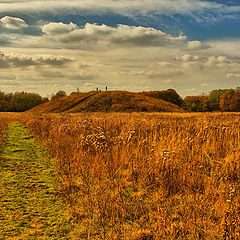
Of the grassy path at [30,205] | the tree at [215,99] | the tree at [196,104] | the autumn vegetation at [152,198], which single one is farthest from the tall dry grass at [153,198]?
A: the tree at [215,99]

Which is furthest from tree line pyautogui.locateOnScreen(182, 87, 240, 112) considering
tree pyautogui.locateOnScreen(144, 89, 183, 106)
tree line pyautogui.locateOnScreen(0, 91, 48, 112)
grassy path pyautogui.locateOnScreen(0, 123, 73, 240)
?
grassy path pyautogui.locateOnScreen(0, 123, 73, 240)

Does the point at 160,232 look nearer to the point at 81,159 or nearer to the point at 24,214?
the point at 24,214

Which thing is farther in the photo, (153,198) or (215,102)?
(215,102)

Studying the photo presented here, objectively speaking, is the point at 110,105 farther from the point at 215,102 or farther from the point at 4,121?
the point at 215,102

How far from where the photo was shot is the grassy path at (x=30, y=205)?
322 cm

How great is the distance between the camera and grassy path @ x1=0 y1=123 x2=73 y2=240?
322 cm

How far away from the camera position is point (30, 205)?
4.04 meters

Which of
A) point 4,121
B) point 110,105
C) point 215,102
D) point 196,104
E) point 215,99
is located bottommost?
point 4,121

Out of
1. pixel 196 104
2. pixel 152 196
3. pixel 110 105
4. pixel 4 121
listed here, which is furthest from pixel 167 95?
pixel 152 196

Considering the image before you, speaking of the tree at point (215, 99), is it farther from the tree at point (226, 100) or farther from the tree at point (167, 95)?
the tree at point (167, 95)

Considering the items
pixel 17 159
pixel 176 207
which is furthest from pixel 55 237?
pixel 17 159

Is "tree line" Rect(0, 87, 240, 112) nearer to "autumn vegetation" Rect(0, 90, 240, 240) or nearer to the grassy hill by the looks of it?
the grassy hill

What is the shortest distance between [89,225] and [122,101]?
54.1 metres

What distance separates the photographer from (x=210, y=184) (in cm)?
440
